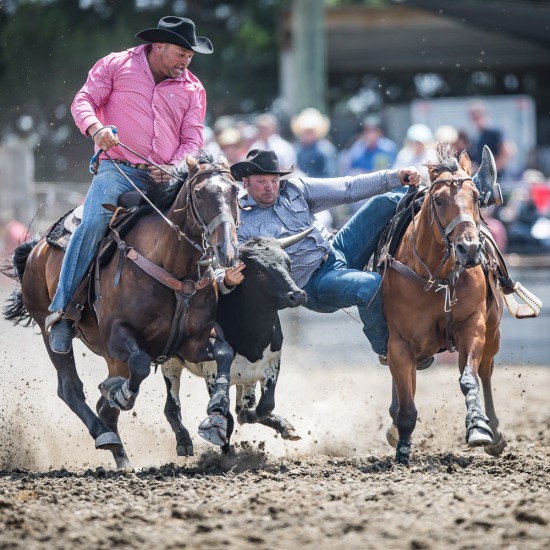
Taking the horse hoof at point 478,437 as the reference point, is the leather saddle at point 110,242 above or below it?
above

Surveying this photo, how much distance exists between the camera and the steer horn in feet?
23.7

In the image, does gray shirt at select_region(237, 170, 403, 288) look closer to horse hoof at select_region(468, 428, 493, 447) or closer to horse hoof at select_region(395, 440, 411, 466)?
horse hoof at select_region(395, 440, 411, 466)

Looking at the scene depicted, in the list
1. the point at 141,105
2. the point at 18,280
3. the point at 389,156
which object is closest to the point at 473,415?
the point at 141,105

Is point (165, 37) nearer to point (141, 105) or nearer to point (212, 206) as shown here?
point (141, 105)

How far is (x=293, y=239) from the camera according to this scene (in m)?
7.25

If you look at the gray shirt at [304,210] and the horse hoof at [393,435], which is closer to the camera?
the gray shirt at [304,210]

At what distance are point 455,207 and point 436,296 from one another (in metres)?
0.66

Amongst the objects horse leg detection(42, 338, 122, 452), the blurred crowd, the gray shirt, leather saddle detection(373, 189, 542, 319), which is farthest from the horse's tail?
the blurred crowd

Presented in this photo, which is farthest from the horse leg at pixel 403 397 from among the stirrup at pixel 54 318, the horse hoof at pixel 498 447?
the stirrup at pixel 54 318

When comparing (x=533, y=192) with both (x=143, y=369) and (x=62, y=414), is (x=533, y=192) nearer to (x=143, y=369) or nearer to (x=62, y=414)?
(x=62, y=414)

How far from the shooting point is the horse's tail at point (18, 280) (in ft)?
27.1

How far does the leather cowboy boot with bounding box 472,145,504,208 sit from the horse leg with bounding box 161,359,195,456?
2.15 m

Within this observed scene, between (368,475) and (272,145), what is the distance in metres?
6.01

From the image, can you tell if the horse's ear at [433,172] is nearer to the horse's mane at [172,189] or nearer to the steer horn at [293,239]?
the steer horn at [293,239]
